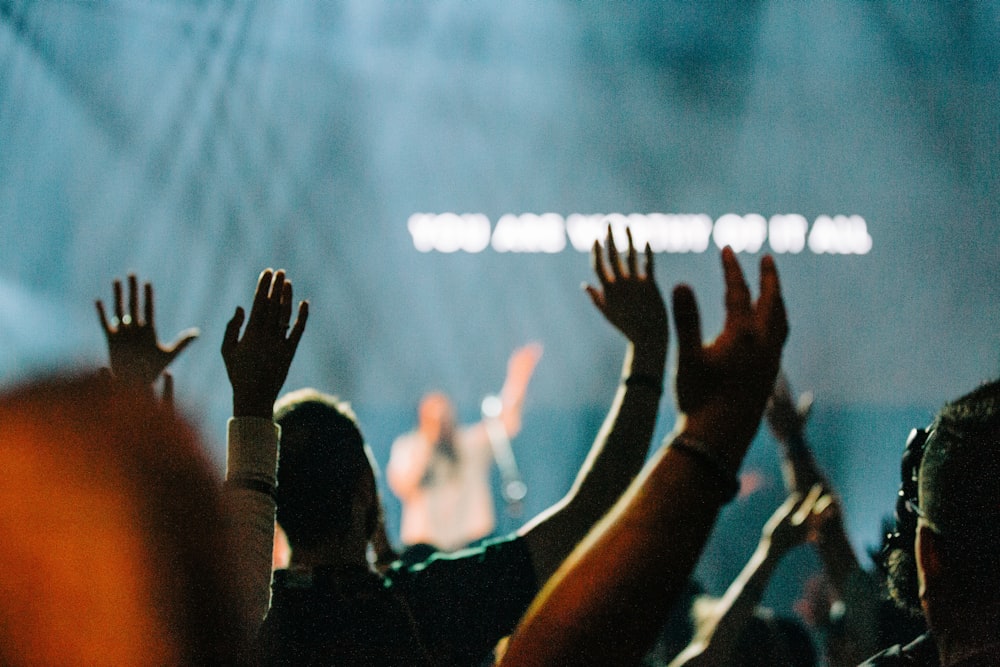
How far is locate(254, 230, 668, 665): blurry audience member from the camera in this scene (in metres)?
1.17

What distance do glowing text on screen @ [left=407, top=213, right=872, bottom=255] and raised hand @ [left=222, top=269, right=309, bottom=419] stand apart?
4.13m

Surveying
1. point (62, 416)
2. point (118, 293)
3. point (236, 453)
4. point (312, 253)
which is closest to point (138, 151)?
point (312, 253)

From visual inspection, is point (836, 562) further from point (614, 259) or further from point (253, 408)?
point (253, 408)

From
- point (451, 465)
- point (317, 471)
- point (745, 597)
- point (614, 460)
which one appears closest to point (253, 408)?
point (317, 471)

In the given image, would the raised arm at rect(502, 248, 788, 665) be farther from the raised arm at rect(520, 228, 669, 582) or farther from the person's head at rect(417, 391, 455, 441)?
the person's head at rect(417, 391, 455, 441)

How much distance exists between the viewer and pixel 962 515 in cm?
87

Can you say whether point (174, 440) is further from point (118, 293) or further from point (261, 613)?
point (118, 293)

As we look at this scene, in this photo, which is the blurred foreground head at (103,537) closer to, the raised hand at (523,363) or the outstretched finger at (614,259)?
the outstretched finger at (614,259)

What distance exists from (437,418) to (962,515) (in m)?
4.24

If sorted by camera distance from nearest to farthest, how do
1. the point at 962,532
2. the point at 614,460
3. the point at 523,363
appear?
the point at 962,532 < the point at 614,460 < the point at 523,363

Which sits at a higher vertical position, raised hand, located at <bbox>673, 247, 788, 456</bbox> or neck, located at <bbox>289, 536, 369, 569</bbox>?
raised hand, located at <bbox>673, 247, 788, 456</bbox>

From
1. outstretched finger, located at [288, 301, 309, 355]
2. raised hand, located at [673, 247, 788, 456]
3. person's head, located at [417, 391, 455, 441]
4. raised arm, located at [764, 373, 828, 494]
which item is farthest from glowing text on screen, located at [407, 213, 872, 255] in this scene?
raised hand, located at [673, 247, 788, 456]

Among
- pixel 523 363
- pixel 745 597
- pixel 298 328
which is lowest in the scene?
pixel 745 597

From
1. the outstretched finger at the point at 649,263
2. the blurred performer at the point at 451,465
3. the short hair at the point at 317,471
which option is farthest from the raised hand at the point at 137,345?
the blurred performer at the point at 451,465
